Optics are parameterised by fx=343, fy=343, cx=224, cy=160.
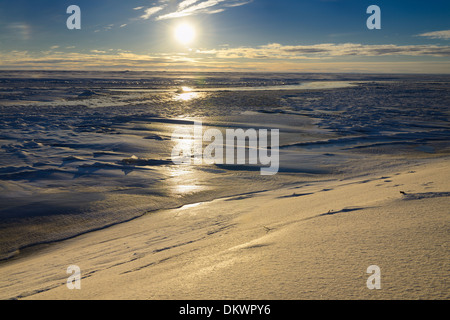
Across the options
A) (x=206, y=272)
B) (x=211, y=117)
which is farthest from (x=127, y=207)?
(x=211, y=117)


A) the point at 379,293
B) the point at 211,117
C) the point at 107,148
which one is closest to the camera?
the point at 379,293

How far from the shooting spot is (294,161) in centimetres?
791

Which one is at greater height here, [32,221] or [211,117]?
[211,117]

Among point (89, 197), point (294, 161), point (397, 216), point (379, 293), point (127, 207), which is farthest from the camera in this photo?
point (294, 161)

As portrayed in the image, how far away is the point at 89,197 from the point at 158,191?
113 centimetres

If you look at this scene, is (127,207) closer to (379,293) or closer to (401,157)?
(379,293)

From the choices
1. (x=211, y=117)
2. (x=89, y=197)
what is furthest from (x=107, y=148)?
(x=211, y=117)

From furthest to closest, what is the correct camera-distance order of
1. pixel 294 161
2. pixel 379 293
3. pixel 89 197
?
pixel 294 161, pixel 89 197, pixel 379 293

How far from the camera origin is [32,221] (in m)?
4.79

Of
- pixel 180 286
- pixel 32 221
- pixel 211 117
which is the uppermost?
pixel 211 117

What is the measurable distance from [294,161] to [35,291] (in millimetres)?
6324

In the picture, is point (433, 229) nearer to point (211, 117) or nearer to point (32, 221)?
point (32, 221)

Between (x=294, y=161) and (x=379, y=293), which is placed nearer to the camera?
(x=379, y=293)

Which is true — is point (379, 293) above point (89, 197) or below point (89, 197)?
above
